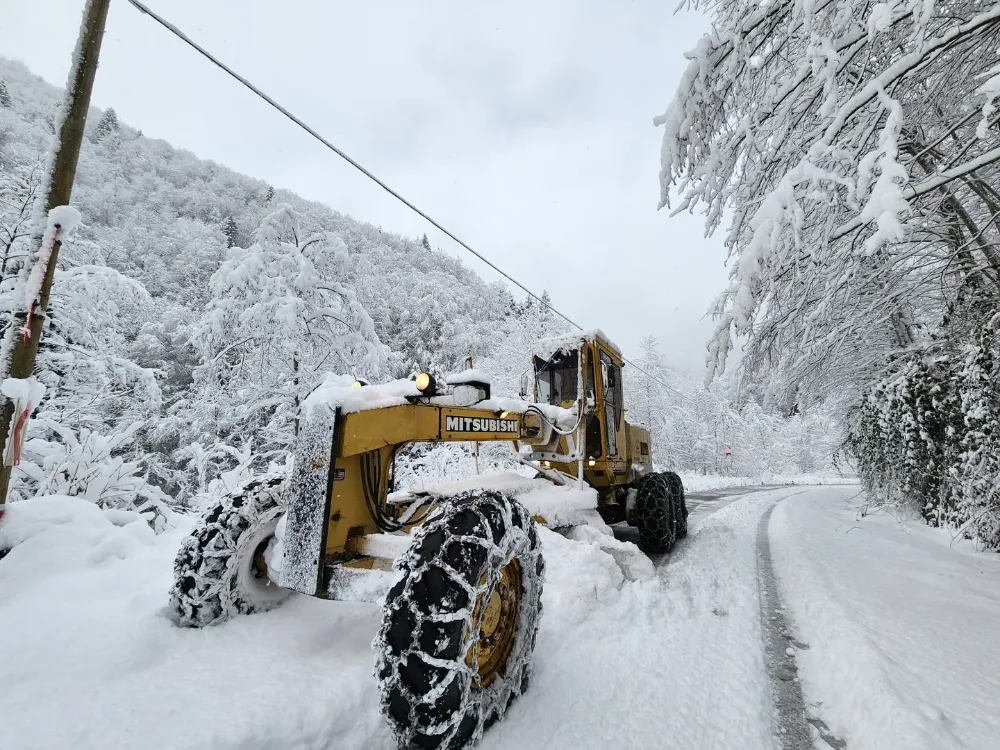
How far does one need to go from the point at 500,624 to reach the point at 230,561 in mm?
1592

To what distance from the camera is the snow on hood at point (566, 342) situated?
20.6 feet

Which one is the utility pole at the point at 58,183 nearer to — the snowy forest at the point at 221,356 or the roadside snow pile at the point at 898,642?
the snowy forest at the point at 221,356

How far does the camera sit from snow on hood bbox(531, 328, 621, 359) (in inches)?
247

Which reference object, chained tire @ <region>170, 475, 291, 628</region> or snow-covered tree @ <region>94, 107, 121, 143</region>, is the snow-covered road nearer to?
chained tire @ <region>170, 475, 291, 628</region>

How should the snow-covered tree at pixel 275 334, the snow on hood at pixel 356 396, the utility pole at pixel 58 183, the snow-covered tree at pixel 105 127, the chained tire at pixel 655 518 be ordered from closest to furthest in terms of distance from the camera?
1. the snow on hood at pixel 356 396
2. the utility pole at pixel 58 183
3. the chained tire at pixel 655 518
4. the snow-covered tree at pixel 275 334
5. the snow-covered tree at pixel 105 127

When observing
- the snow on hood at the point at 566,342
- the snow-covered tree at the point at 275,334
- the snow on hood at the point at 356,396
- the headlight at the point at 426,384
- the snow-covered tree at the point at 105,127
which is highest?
the snow-covered tree at the point at 105,127

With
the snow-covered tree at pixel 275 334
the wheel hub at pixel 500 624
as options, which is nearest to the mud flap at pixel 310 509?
the wheel hub at pixel 500 624

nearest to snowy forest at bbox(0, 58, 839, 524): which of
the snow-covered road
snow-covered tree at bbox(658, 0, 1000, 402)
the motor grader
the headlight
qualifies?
snow-covered tree at bbox(658, 0, 1000, 402)

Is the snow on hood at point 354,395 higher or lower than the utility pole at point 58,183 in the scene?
lower

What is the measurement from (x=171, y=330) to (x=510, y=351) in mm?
15609

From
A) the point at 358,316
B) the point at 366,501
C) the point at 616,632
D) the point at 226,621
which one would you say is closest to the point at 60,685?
the point at 226,621

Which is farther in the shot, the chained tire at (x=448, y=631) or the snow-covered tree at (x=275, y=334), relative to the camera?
the snow-covered tree at (x=275, y=334)

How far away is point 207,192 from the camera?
61.9 m

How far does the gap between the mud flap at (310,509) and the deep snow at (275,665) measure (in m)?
0.41
